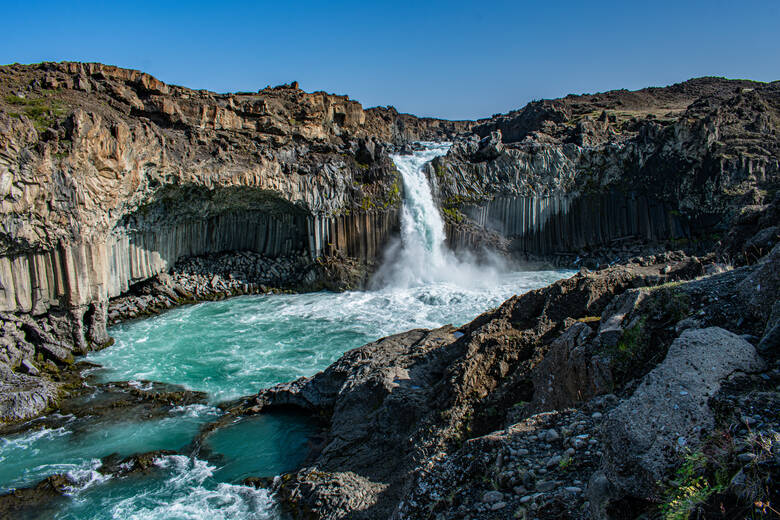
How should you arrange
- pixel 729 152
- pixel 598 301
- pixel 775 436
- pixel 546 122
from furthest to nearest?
pixel 546 122 < pixel 729 152 < pixel 598 301 < pixel 775 436

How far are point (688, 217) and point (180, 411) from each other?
2961cm

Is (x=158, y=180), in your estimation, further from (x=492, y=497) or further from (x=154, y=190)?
(x=492, y=497)

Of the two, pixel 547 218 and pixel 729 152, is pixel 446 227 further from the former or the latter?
pixel 729 152

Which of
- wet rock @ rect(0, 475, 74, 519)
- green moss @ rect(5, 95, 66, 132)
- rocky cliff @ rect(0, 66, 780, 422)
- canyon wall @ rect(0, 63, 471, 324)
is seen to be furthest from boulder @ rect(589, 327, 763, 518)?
green moss @ rect(5, 95, 66, 132)

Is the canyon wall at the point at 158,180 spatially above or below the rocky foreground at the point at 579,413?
above

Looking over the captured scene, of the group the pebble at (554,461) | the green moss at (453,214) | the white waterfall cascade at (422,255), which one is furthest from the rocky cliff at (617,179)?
the pebble at (554,461)

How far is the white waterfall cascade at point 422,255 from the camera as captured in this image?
28.5 m

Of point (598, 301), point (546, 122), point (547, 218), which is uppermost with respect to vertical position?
point (546, 122)

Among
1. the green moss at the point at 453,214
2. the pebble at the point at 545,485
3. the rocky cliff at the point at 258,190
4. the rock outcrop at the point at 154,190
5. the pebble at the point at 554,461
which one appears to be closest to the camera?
the pebble at the point at 545,485

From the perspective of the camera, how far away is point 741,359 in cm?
416

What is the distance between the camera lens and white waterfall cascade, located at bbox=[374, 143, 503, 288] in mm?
28467

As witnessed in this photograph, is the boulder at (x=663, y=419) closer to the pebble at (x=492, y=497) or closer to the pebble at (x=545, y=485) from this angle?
the pebble at (x=545, y=485)

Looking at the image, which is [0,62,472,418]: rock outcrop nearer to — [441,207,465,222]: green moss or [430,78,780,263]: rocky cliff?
[441,207,465,222]: green moss

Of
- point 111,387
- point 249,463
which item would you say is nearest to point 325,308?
point 111,387
